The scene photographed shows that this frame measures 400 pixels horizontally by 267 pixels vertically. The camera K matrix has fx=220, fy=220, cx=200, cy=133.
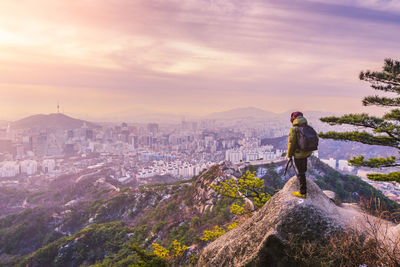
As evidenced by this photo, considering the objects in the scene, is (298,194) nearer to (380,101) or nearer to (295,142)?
(295,142)

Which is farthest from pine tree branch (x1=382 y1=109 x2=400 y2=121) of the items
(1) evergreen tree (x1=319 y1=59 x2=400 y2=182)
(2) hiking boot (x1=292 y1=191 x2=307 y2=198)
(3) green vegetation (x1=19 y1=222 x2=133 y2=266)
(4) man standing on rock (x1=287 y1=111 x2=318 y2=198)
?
(3) green vegetation (x1=19 y1=222 x2=133 y2=266)

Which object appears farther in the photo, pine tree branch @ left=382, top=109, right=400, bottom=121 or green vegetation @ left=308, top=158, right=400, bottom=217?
green vegetation @ left=308, top=158, right=400, bottom=217

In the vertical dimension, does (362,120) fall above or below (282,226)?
above

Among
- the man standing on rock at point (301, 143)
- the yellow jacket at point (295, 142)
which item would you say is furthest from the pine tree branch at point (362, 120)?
the yellow jacket at point (295, 142)

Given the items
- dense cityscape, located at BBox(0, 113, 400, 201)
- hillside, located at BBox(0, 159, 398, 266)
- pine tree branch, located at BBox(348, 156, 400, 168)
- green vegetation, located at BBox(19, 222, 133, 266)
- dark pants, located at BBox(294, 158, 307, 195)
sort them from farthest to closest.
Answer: dense cityscape, located at BBox(0, 113, 400, 201) < green vegetation, located at BBox(19, 222, 133, 266) < hillside, located at BBox(0, 159, 398, 266) < pine tree branch, located at BBox(348, 156, 400, 168) < dark pants, located at BBox(294, 158, 307, 195)

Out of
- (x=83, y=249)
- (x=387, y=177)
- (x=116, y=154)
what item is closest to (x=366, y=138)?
(x=387, y=177)

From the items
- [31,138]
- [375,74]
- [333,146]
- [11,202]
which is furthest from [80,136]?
[375,74]

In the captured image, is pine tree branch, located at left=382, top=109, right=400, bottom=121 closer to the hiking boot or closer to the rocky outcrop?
the rocky outcrop

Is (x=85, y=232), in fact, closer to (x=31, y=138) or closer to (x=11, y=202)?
(x=11, y=202)
